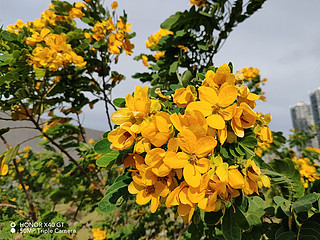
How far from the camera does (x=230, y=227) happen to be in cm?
64

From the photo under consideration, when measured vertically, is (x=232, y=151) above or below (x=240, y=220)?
above

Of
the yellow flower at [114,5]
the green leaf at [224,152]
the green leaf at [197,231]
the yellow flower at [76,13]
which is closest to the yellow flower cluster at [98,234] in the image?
the green leaf at [197,231]

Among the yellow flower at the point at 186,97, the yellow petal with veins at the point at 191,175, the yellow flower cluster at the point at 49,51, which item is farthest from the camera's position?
the yellow flower cluster at the point at 49,51

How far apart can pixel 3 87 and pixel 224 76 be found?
4.96 feet

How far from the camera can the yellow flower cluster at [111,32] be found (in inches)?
65.9

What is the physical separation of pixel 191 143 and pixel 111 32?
5.18 ft

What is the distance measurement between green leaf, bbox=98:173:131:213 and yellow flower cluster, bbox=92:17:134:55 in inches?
51.0

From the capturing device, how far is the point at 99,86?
80.8 inches

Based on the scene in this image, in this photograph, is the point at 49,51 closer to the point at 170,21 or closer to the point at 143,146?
the point at 170,21

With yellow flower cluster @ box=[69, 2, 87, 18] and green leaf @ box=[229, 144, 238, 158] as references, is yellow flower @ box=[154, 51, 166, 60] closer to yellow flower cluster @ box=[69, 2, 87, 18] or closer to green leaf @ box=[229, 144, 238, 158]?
yellow flower cluster @ box=[69, 2, 87, 18]

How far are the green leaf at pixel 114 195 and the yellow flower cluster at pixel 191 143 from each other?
13 cm

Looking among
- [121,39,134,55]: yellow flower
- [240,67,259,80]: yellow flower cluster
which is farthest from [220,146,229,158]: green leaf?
[240,67,259,80]: yellow flower cluster

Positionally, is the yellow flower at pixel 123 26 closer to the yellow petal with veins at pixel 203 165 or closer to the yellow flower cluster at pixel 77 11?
the yellow flower cluster at pixel 77 11

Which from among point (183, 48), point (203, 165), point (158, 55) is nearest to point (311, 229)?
point (203, 165)
